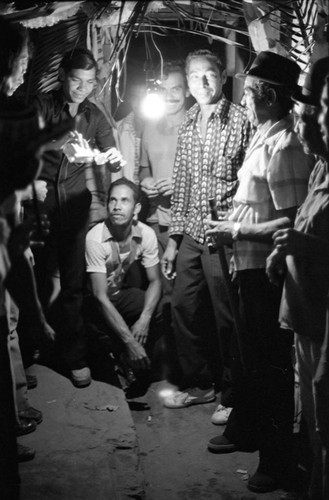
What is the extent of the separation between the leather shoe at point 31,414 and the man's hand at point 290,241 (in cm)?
272

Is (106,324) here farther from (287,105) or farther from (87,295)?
(287,105)

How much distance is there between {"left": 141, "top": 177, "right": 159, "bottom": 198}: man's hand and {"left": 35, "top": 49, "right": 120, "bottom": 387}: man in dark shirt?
70cm

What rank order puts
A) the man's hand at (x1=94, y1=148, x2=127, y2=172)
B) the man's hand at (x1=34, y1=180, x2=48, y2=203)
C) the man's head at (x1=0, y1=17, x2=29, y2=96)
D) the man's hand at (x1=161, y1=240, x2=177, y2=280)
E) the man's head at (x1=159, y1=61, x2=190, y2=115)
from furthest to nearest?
the man's head at (x1=159, y1=61, x2=190, y2=115) < the man's hand at (x1=161, y1=240, x2=177, y2=280) < the man's hand at (x1=94, y1=148, x2=127, y2=172) < the man's hand at (x1=34, y1=180, x2=48, y2=203) < the man's head at (x1=0, y1=17, x2=29, y2=96)

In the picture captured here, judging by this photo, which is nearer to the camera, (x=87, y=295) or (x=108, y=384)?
(x=108, y=384)

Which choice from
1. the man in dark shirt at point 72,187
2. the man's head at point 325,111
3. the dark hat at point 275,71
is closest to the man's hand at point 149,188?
the man in dark shirt at point 72,187

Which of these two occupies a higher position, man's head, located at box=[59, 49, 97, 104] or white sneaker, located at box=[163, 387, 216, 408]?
man's head, located at box=[59, 49, 97, 104]

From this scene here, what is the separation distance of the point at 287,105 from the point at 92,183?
270 cm

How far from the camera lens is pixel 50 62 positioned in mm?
6914

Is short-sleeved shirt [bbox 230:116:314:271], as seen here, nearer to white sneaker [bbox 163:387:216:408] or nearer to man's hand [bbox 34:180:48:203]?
man's hand [bbox 34:180:48:203]

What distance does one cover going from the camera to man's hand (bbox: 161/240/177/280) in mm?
6473

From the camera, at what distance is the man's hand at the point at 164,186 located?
278 inches

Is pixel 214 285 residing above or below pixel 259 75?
below

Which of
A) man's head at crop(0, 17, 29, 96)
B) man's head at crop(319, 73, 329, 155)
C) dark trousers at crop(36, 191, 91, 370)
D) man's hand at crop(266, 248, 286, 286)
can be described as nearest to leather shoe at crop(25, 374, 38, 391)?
dark trousers at crop(36, 191, 91, 370)

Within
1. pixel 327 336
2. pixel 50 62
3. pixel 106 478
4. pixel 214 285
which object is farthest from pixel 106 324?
pixel 327 336
